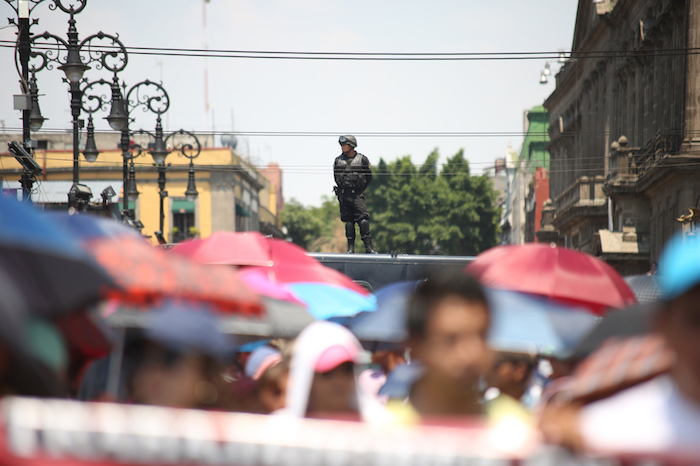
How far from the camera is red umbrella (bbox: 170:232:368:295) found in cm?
738

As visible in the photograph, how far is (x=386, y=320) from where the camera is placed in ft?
19.2

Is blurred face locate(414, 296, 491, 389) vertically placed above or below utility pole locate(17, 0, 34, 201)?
below

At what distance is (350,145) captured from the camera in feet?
60.8

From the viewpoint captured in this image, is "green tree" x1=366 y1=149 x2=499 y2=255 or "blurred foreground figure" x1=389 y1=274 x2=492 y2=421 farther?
"green tree" x1=366 y1=149 x2=499 y2=255

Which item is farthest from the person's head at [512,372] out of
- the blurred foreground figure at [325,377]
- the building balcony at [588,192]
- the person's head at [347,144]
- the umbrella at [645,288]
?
the building balcony at [588,192]

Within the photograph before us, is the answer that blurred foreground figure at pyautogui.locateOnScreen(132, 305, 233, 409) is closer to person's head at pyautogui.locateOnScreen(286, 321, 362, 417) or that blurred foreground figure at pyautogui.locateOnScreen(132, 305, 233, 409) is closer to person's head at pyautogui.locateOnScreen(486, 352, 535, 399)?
person's head at pyautogui.locateOnScreen(286, 321, 362, 417)

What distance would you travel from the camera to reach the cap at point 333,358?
3.41 m

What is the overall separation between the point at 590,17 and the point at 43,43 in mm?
36841

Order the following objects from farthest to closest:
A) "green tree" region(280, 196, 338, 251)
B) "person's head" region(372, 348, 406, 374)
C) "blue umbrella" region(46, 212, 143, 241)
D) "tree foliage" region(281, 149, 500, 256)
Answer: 1. "green tree" region(280, 196, 338, 251)
2. "tree foliage" region(281, 149, 500, 256)
3. "person's head" region(372, 348, 406, 374)
4. "blue umbrella" region(46, 212, 143, 241)

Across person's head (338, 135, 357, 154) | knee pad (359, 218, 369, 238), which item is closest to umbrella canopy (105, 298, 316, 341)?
person's head (338, 135, 357, 154)

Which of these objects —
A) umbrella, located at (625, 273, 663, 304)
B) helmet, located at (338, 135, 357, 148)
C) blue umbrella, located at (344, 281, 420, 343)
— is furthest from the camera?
helmet, located at (338, 135, 357, 148)

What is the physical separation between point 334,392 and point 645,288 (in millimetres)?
5513

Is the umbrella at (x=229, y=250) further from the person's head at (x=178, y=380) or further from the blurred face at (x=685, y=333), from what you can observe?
the blurred face at (x=685, y=333)

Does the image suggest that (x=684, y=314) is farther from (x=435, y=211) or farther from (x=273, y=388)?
(x=435, y=211)
